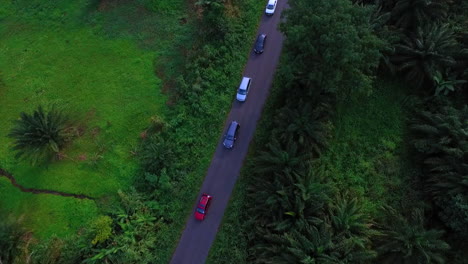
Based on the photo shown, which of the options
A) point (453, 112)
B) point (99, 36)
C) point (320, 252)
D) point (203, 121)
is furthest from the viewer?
point (99, 36)

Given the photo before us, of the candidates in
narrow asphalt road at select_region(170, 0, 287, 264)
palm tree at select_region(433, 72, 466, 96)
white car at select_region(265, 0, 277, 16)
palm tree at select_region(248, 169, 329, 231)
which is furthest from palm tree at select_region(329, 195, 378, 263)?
white car at select_region(265, 0, 277, 16)

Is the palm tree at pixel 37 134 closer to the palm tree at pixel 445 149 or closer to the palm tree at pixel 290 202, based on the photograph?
the palm tree at pixel 290 202

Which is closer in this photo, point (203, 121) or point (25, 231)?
point (25, 231)

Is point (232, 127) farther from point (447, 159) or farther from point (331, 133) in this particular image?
point (447, 159)

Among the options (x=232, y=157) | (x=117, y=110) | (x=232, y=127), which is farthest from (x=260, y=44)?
(x=117, y=110)

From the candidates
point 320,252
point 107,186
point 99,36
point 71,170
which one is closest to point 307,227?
point 320,252

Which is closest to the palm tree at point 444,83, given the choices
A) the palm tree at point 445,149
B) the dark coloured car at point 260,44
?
the palm tree at point 445,149

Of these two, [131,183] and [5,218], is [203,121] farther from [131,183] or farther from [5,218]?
[5,218]
